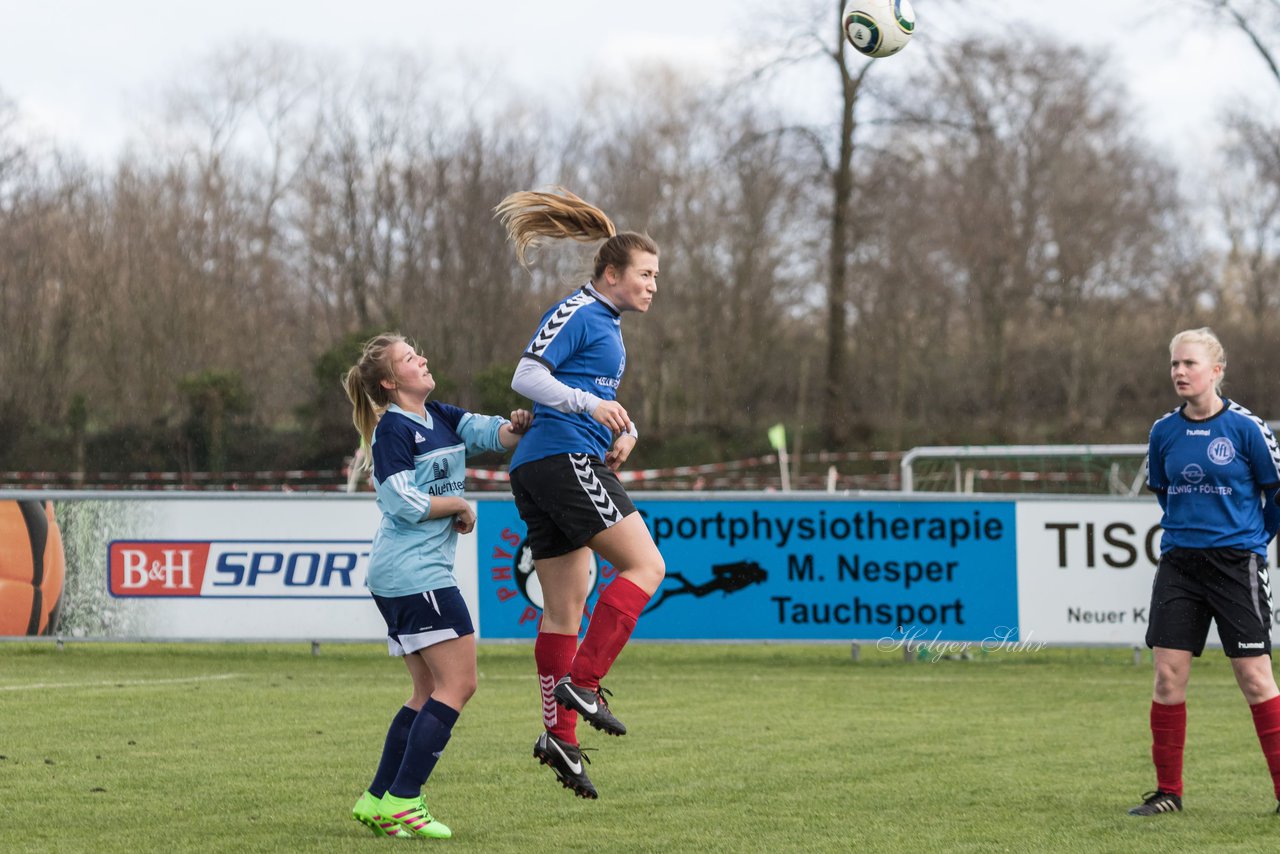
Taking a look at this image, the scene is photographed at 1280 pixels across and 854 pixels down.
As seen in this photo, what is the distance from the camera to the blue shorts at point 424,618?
562 cm

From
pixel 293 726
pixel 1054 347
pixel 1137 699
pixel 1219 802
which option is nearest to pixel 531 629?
pixel 293 726

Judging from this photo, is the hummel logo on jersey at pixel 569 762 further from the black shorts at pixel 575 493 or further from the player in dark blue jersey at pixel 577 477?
the black shorts at pixel 575 493

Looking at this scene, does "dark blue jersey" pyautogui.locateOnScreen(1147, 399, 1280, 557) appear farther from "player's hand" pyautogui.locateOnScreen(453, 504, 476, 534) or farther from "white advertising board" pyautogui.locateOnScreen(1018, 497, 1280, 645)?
"white advertising board" pyautogui.locateOnScreen(1018, 497, 1280, 645)

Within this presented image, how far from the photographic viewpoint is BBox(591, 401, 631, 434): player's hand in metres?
5.47

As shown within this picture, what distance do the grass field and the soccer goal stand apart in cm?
278

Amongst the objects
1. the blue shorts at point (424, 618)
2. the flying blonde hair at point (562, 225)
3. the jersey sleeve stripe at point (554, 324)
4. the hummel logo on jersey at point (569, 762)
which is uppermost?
the flying blonde hair at point (562, 225)

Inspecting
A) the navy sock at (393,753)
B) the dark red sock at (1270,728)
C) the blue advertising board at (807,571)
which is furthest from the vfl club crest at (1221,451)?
the blue advertising board at (807,571)

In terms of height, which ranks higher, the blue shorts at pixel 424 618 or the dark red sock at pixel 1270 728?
the blue shorts at pixel 424 618

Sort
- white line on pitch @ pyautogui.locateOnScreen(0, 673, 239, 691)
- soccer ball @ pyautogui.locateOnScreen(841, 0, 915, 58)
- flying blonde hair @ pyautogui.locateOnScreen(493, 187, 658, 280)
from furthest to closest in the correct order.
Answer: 1. white line on pitch @ pyautogui.locateOnScreen(0, 673, 239, 691)
2. soccer ball @ pyautogui.locateOnScreen(841, 0, 915, 58)
3. flying blonde hair @ pyautogui.locateOnScreen(493, 187, 658, 280)

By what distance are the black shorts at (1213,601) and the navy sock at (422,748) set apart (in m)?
2.97

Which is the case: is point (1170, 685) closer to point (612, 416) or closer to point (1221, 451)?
point (1221, 451)

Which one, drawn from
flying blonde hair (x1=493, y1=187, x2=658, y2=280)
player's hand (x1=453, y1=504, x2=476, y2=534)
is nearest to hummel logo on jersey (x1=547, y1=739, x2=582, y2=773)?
player's hand (x1=453, y1=504, x2=476, y2=534)

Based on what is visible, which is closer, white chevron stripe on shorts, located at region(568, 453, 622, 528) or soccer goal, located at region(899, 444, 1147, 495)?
white chevron stripe on shorts, located at region(568, 453, 622, 528)

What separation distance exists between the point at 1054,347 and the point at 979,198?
4699 millimetres
